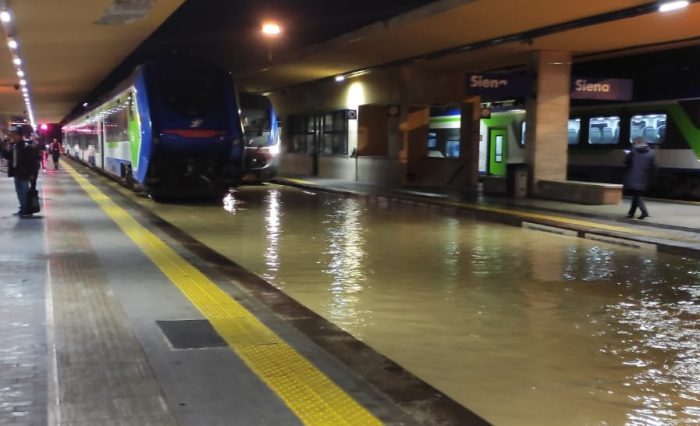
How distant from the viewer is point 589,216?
1491 centimetres

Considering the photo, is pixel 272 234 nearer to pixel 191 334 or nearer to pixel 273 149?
pixel 191 334

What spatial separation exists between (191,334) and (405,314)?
221cm

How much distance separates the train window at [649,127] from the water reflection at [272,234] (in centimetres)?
1087

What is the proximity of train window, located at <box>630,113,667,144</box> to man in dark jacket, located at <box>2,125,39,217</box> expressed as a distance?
16396 mm

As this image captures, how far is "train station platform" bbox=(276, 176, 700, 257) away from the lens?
11770 mm

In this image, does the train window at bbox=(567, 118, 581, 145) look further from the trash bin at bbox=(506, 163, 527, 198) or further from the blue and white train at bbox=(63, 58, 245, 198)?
the blue and white train at bbox=(63, 58, 245, 198)

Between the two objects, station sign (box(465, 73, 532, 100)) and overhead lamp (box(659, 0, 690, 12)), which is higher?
overhead lamp (box(659, 0, 690, 12))

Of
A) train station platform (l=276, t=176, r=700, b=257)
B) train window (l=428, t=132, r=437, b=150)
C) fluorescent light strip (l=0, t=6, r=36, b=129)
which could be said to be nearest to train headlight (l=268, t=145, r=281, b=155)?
train station platform (l=276, t=176, r=700, b=257)

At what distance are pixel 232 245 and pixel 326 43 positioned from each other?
11470mm

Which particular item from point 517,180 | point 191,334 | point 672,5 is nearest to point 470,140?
point 517,180

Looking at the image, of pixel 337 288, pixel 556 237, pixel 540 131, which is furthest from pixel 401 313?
pixel 540 131

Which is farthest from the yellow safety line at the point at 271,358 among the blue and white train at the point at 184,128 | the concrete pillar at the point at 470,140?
the concrete pillar at the point at 470,140

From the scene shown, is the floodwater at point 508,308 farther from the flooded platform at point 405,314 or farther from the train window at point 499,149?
the train window at point 499,149

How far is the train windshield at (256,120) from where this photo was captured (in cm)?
2494
